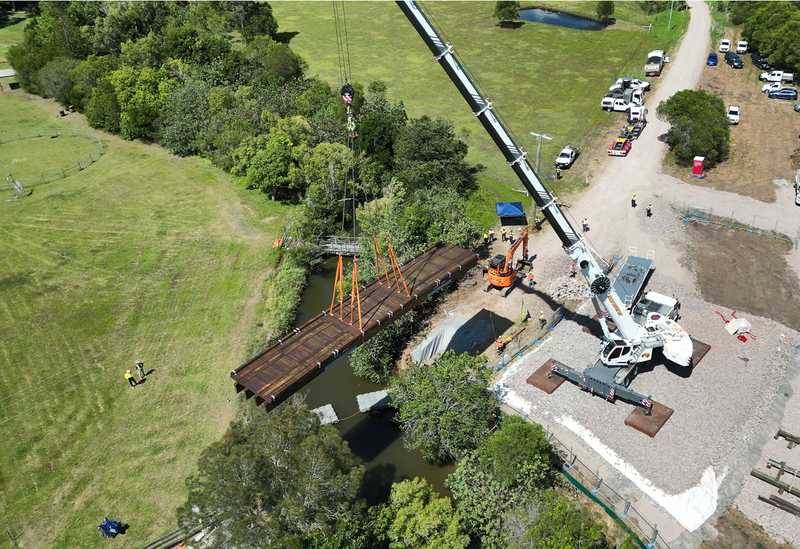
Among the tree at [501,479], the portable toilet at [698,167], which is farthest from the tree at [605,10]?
the tree at [501,479]

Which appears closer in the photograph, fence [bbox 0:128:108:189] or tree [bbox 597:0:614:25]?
fence [bbox 0:128:108:189]

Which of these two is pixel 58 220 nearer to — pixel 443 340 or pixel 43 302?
pixel 43 302

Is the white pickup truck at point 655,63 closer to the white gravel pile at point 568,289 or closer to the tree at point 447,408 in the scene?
the white gravel pile at point 568,289

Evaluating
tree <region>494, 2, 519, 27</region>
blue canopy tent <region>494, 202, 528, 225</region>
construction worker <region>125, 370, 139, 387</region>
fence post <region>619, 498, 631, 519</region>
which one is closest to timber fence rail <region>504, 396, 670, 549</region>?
fence post <region>619, 498, 631, 519</region>

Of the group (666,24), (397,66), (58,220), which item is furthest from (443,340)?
(666,24)

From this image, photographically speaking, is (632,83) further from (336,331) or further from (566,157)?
(336,331)

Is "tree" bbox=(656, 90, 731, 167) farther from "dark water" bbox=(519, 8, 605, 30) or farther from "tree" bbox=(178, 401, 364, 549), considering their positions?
"tree" bbox=(178, 401, 364, 549)

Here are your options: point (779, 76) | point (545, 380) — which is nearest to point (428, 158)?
point (545, 380)
